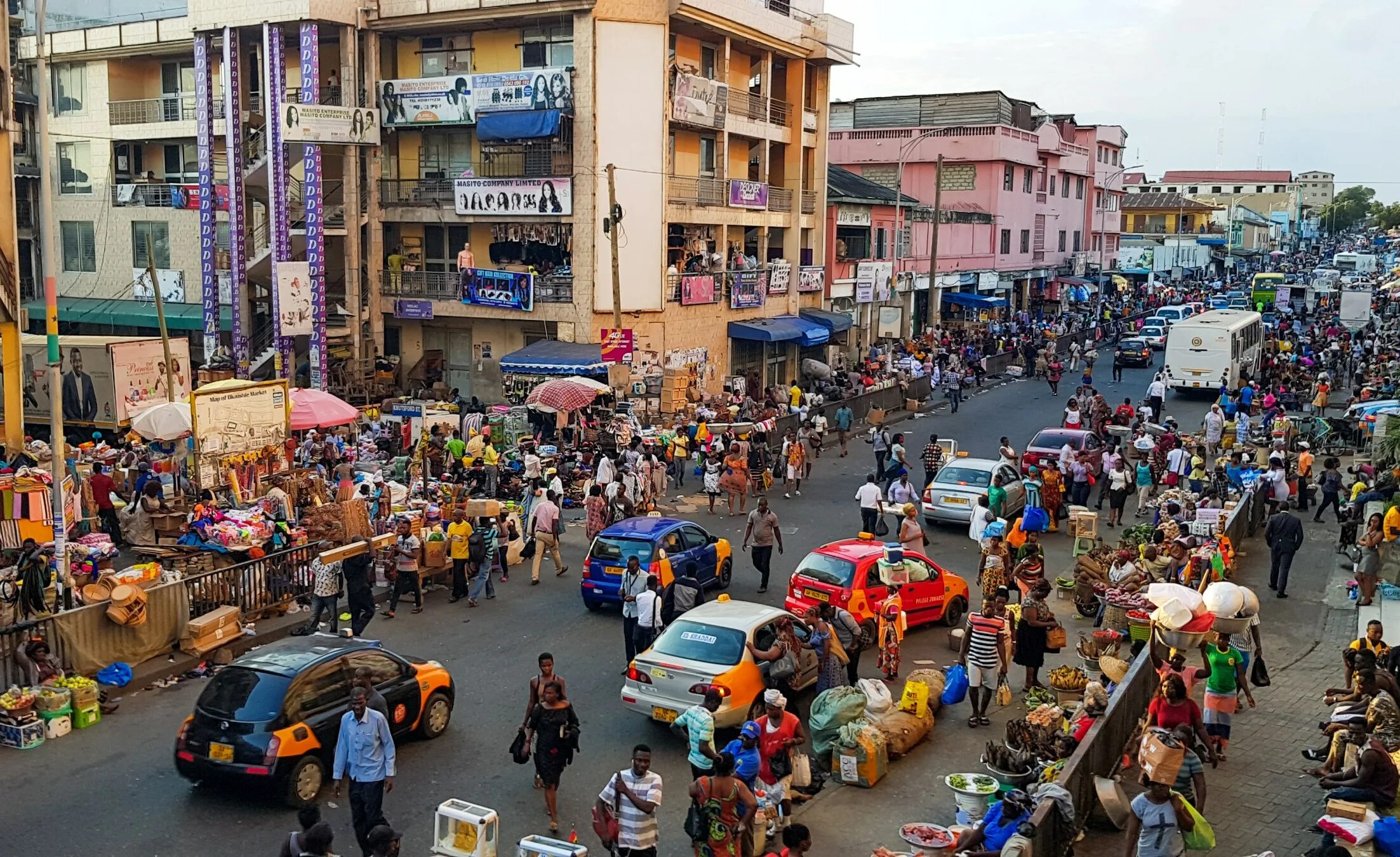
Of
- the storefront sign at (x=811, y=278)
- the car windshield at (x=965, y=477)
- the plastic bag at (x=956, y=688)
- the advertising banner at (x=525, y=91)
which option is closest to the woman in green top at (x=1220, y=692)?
the plastic bag at (x=956, y=688)

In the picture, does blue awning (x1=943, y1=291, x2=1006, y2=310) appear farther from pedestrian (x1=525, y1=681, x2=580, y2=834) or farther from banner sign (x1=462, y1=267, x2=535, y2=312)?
pedestrian (x1=525, y1=681, x2=580, y2=834)

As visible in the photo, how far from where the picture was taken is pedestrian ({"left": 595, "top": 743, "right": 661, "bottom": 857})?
9383mm

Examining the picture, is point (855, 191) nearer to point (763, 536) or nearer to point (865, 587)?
point (763, 536)

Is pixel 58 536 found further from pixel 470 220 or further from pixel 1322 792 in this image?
pixel 470 220

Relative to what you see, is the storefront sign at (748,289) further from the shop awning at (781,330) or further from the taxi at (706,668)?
the taxi at (706,668)

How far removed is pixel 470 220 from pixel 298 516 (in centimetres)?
1778

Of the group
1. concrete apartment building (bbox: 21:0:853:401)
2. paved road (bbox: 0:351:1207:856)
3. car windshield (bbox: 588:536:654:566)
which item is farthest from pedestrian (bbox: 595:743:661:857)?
concrete apartment building (bbox: 21:0:853:401)

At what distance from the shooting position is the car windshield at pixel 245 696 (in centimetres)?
1095

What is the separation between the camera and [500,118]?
114 feet

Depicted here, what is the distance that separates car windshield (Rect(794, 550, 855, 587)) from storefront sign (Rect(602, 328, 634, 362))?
17768 millimetres

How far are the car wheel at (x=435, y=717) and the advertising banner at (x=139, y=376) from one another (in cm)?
1833

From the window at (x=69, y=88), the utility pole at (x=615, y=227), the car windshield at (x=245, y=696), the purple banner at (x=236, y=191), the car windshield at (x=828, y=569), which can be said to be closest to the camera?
the car windshield at (x=245, y=696)

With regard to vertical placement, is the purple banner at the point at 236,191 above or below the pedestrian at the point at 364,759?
above

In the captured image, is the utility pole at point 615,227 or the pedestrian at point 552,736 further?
the utility pole at point 615,227
